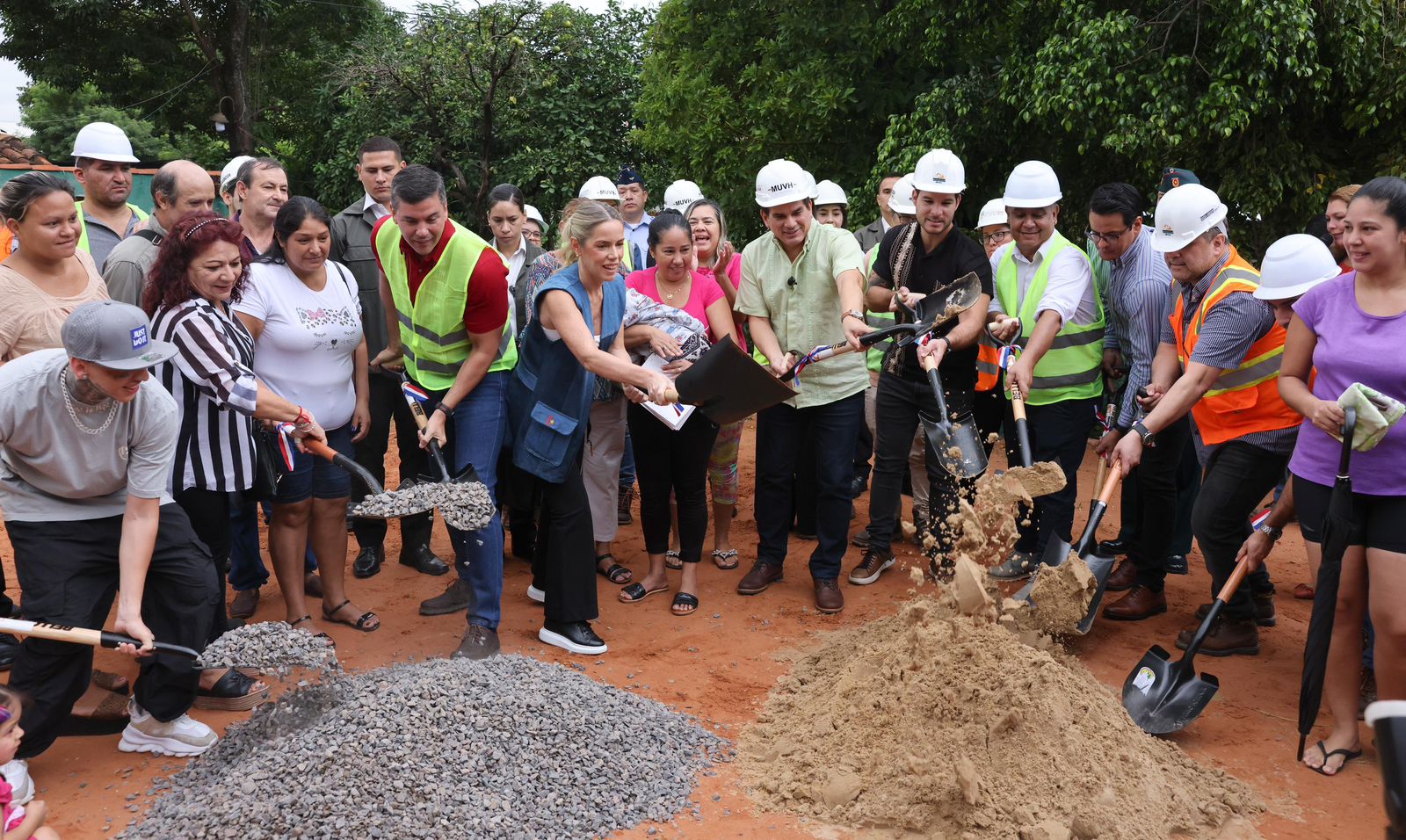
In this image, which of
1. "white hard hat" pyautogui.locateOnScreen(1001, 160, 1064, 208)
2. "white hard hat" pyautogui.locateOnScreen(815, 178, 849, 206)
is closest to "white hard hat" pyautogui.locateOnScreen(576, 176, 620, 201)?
"white hard hat" pyautogui.locateOnScreen(815, 178, 849, 206)

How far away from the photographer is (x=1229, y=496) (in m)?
4.23

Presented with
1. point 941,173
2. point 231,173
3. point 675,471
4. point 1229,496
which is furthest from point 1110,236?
point 231,173

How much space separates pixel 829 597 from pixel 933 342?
4.39 feet

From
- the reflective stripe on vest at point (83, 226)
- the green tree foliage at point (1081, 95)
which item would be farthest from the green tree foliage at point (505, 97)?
the reflective stripe on vest at point (83, 226)

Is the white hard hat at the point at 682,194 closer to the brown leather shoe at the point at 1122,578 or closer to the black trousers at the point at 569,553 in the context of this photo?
A: the black trousers at the point at 569,553

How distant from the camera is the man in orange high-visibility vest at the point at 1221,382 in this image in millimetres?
4117

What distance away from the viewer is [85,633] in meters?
3.12

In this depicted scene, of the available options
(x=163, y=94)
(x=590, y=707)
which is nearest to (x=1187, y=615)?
(x=590, y=707)

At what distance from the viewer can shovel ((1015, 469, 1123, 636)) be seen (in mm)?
4344

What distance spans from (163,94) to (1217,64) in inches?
848

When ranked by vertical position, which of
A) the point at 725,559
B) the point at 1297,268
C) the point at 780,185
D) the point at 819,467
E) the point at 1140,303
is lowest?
the point at 725,559

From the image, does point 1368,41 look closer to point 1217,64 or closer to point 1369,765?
point 1217,64

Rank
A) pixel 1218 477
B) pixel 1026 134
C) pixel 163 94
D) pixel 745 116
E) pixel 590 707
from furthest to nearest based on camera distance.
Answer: pixel 163 94 < pixel 745 116 < pixel 1026 134 < pixel 1218 477 < pixel 590 707

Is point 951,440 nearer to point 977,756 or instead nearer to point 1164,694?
point 1164,694
